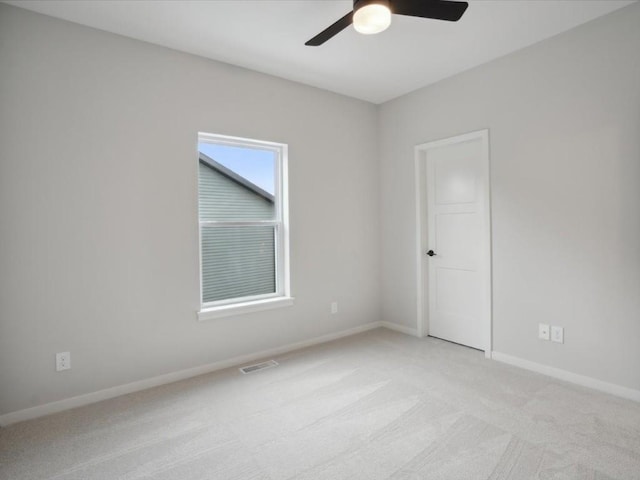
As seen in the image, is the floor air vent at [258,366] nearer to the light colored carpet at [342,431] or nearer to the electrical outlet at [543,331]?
the light colored carpet at [342,431]

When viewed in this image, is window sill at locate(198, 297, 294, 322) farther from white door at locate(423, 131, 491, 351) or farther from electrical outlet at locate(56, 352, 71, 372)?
white door at locate(423, 131, 491, 351)

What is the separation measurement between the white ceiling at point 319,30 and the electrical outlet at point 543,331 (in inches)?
91.8

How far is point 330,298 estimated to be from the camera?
391cm

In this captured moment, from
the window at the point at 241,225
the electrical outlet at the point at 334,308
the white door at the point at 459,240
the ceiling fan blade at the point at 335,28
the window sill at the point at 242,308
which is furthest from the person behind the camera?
the electrical outlet at the point at 334,308

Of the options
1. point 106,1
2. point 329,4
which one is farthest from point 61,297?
point 329,4

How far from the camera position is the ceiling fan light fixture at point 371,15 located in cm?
183

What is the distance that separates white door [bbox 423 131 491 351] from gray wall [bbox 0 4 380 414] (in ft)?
5.12

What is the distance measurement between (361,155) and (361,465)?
3.23 metres

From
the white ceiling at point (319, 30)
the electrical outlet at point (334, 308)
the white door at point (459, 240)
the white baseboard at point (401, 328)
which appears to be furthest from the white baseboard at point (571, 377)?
the white ceiling at point (319, 30)

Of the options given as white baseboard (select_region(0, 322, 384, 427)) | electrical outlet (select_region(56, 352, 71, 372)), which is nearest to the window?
white baseboard (select_region(0, 322, 384, 427))

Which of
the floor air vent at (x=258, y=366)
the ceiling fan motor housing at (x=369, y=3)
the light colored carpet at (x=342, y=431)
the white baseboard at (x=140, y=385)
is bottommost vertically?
the light colored carpet at (x=342, y=431)

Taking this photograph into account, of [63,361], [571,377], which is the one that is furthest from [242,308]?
[571,377]

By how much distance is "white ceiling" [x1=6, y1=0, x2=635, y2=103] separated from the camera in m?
2.36

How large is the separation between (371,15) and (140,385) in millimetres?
2989
